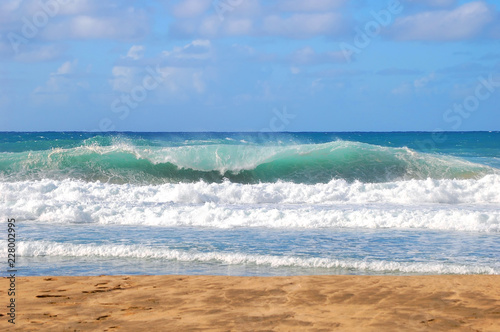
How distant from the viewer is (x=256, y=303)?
5.28m

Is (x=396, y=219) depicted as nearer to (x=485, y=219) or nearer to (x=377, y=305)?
(x=485, y=219)

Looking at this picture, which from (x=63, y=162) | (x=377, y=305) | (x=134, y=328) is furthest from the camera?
(x=63, y=162)

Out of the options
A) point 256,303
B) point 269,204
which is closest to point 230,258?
point 256,303

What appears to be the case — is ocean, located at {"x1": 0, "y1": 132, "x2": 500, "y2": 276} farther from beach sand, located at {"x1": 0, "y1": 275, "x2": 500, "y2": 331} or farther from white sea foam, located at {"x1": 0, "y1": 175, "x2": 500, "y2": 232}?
beach sand, located at {"x1": 0, "y1": 275, "x2": 500, "y2": 331}

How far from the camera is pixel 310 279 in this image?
6.18 meters

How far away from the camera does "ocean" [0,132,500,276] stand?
7.36 metres

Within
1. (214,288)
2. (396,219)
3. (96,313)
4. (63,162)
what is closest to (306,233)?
(396,219)

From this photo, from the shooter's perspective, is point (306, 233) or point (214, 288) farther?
point (306, 233)

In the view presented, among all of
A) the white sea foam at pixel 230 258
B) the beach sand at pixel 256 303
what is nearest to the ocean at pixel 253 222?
the white sea foam at pixel 230 258

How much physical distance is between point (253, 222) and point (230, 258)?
296 cm

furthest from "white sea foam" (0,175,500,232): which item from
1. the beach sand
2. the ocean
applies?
the beach sand

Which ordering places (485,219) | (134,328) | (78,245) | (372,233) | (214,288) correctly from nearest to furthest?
(134,328)
(214,288)
(78,245)
(372,233)
(485,219)

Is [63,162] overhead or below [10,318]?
overhead

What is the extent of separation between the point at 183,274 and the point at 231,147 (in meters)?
16.1
